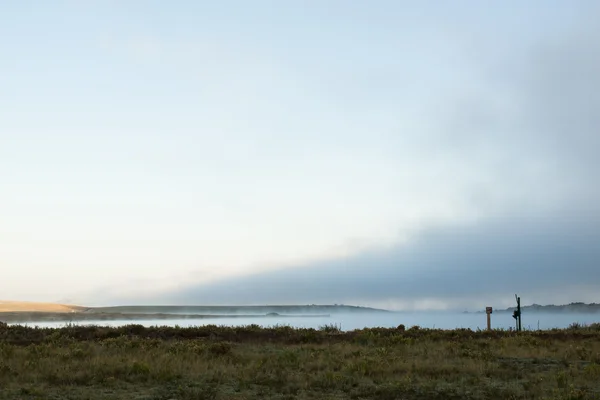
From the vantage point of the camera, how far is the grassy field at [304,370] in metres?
16.0

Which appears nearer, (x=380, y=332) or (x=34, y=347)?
(x=34, y=347)

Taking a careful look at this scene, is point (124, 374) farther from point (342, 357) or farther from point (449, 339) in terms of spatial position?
point (449, 339)

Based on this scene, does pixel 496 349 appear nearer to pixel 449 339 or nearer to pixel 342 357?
pixel 449 339

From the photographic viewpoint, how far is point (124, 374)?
1862 cm

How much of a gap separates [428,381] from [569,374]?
4766mm

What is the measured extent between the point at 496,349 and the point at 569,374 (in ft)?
24.9

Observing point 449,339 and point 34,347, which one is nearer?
point 34,347

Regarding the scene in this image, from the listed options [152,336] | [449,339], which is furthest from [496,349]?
[152,336]

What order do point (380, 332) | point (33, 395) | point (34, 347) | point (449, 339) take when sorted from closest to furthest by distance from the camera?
point (33, 395) → point (34, 347) → point (449, 339) → point (380, 332)

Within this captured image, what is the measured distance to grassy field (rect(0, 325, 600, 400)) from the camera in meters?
16.0

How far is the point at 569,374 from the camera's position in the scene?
61.7 feet

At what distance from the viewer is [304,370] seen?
65.8 feet

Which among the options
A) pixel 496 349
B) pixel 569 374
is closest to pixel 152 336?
pixel 496 349

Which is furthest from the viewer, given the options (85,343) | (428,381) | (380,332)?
(380,332)
